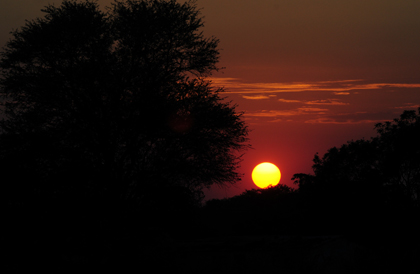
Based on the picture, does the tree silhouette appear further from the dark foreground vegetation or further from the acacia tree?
the acacia tree

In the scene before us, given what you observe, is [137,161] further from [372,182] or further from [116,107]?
[372,182]

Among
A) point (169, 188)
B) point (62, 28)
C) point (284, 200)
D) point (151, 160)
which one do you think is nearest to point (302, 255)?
point (169, 188)

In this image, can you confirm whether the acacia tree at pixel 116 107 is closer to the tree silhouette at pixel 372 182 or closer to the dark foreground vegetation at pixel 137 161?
the dark foreground vegetation at pixel 137 161

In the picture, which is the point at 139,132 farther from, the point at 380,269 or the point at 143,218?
the point at 380,269

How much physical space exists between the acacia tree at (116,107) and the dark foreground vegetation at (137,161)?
59 millimetres

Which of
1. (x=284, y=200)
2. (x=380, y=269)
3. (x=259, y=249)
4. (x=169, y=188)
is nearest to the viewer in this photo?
(x=380, y=269)

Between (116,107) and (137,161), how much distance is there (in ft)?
9.19

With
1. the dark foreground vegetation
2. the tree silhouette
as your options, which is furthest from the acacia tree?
the tree silhouette

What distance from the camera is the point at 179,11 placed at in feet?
78.1

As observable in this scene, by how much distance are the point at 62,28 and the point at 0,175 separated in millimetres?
8267

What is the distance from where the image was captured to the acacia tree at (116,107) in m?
21.2

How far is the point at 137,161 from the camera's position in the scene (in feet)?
72.5

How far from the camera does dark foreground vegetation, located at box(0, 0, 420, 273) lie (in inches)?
704

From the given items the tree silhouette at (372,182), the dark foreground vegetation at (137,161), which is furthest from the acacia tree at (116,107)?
the tree silhouette at (372,182)
